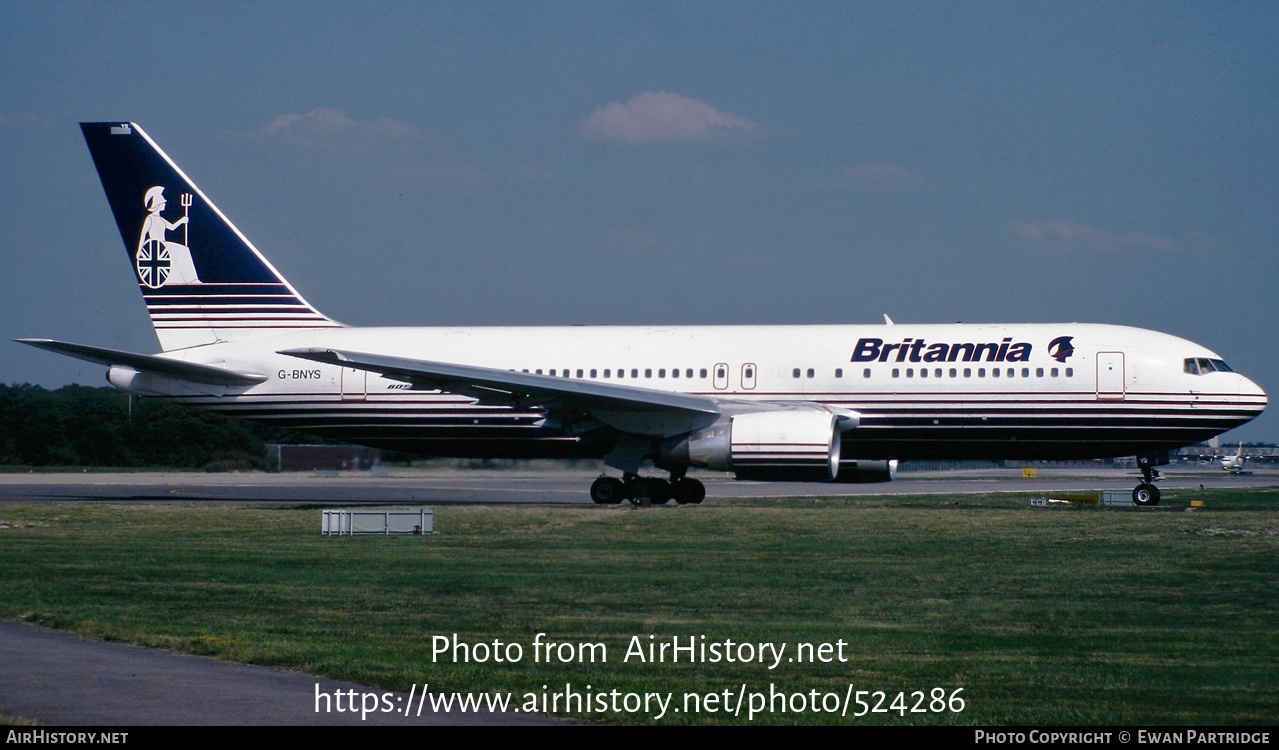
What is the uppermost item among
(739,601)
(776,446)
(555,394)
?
(555,394)

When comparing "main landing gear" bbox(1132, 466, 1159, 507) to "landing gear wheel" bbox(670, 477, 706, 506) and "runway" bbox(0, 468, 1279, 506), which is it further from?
"landing gear wheel" bbox(670, 477, 706, 506)

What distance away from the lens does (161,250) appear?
3161cm

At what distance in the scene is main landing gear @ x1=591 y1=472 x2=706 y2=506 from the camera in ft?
92.4

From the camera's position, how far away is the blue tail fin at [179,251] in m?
31.4

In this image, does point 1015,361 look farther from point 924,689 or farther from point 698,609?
point 924,689

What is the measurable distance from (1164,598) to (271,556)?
11.4 m

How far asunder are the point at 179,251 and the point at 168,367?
3.40 m

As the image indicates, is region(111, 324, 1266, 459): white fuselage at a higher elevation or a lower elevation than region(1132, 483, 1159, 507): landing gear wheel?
higher

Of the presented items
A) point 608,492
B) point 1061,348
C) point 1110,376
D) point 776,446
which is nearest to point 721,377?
point 608,492

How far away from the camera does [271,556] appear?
17.4 metres

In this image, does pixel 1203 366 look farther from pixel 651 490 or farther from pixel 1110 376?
pixel 651 490

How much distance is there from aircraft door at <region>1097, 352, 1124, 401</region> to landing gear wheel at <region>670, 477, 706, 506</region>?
8.82 metres

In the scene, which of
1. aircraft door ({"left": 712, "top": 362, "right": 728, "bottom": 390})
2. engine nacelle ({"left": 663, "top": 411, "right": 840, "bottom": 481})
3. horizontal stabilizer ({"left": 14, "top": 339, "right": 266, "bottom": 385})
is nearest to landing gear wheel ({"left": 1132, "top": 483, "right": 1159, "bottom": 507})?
engine nacelle ({"left": 663, "top": 411, "right": 840, "bottom": 481})

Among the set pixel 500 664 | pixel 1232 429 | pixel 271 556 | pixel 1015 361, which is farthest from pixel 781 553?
pixel 1232 429
